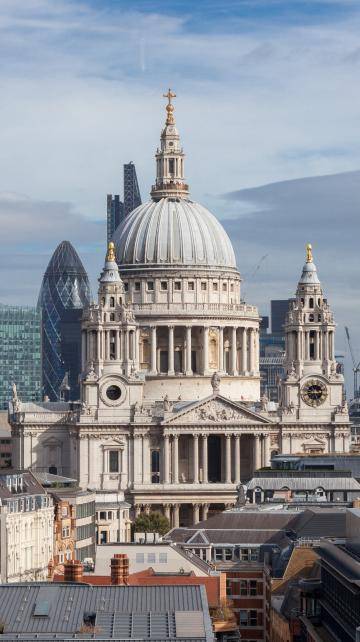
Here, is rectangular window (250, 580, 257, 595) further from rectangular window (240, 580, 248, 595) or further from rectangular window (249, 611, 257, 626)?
rectangular window (249, 611, 257, 626)

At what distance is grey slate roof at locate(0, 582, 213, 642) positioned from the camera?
101188 millimetres

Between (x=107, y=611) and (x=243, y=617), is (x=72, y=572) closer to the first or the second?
(x=107, y=611)

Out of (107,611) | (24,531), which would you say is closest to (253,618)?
(24,531)

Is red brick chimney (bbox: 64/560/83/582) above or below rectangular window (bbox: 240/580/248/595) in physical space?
above

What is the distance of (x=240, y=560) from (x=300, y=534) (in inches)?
351

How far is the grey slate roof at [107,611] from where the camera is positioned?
101 meters

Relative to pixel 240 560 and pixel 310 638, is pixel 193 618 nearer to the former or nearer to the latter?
pixel 310 638

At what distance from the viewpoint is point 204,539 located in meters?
172

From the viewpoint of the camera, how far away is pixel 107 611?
104562mm

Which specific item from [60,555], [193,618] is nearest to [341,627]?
[193,618]

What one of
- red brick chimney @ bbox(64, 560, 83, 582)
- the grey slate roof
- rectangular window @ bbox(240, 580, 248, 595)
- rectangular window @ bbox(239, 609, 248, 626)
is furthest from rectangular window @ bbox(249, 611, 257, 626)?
the grey slate roof

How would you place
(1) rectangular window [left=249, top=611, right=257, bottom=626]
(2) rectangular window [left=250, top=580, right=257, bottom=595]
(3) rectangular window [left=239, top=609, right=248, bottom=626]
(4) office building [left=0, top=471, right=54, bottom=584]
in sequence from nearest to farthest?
(3) rectangular window [left=239, top=609, right=248, bottom=626] → (1) rectangular window [left=249, top=611, right=257, bottom=626] → (2) rectangular window [left=250, top=580, right=257, bottom=595] → (4) office building [left=0, top=471, right=54, bottom=584]

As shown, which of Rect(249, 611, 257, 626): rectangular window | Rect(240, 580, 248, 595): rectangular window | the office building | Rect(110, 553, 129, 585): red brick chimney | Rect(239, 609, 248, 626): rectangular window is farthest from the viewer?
the office building

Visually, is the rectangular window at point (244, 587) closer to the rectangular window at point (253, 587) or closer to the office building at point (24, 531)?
the rectangular window at point (253, 587)
